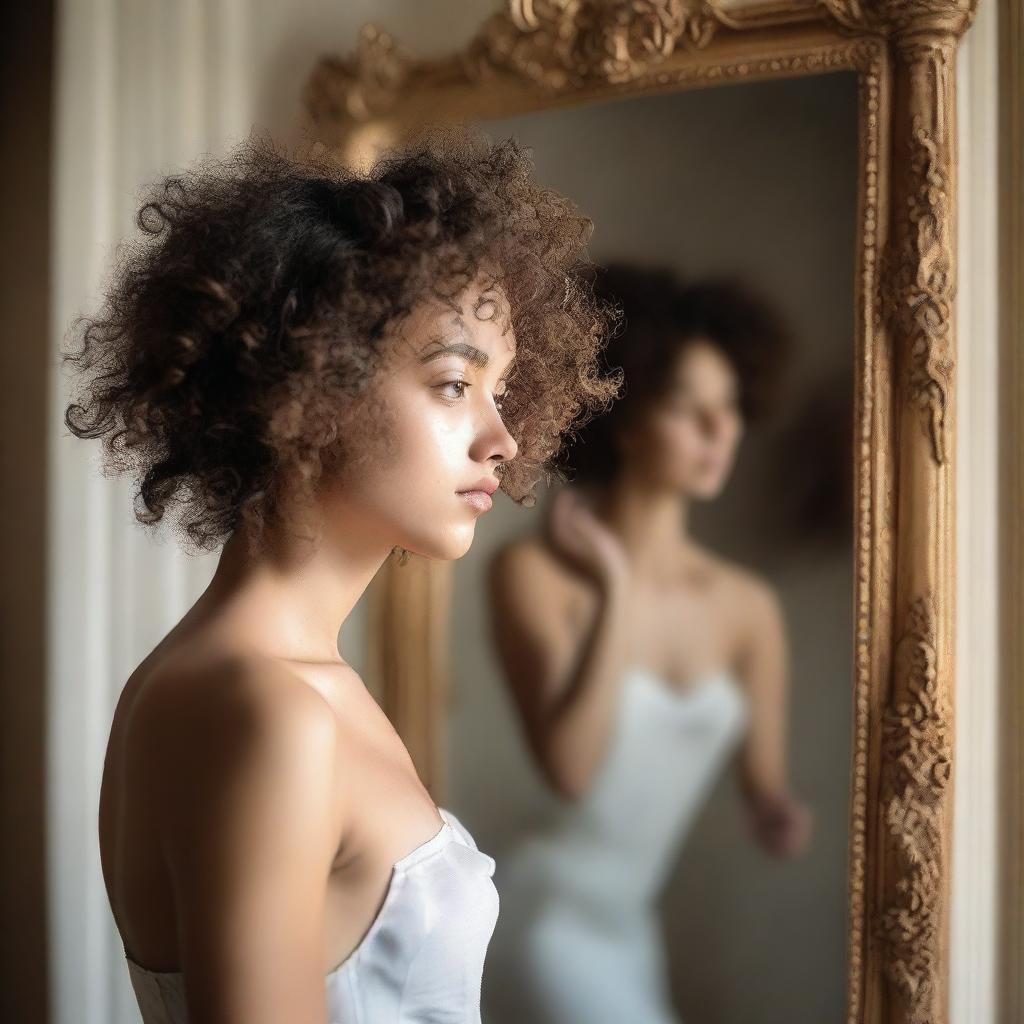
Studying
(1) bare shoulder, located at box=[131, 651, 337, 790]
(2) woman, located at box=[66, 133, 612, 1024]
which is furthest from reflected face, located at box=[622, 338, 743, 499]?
(1) bare shoulder, located at box=[131, 651, 337, 790]

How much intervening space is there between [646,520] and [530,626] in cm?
34

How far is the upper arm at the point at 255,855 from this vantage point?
1074 millimetres

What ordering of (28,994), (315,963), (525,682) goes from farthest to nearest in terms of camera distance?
(28,994) → (525,682) → (315,963)

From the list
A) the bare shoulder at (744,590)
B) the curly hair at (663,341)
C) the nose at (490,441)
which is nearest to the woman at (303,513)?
the nose at (490,441)

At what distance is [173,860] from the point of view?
1.13 metres

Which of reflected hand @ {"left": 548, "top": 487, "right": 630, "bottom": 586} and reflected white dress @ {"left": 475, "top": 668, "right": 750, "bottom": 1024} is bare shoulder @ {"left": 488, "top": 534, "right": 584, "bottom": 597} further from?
reflected white dress @ {"left": 475, "top": 668, "right": 750, "bottom": 1024}

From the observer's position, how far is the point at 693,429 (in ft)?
6.89

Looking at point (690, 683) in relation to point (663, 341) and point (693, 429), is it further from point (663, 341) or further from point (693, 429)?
point (663, 341)

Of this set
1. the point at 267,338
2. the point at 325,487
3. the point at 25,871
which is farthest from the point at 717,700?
the point at 25,871

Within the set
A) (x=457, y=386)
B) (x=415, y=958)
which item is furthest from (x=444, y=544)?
(x=415, y=958)

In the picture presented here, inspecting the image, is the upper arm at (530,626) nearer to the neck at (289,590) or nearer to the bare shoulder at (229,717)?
the neck at (289,590)

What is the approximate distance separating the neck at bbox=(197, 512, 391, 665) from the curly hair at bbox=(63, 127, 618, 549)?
0.04 metres

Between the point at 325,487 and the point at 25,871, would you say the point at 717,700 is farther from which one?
the point at 25,871

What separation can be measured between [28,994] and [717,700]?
1818 mm
